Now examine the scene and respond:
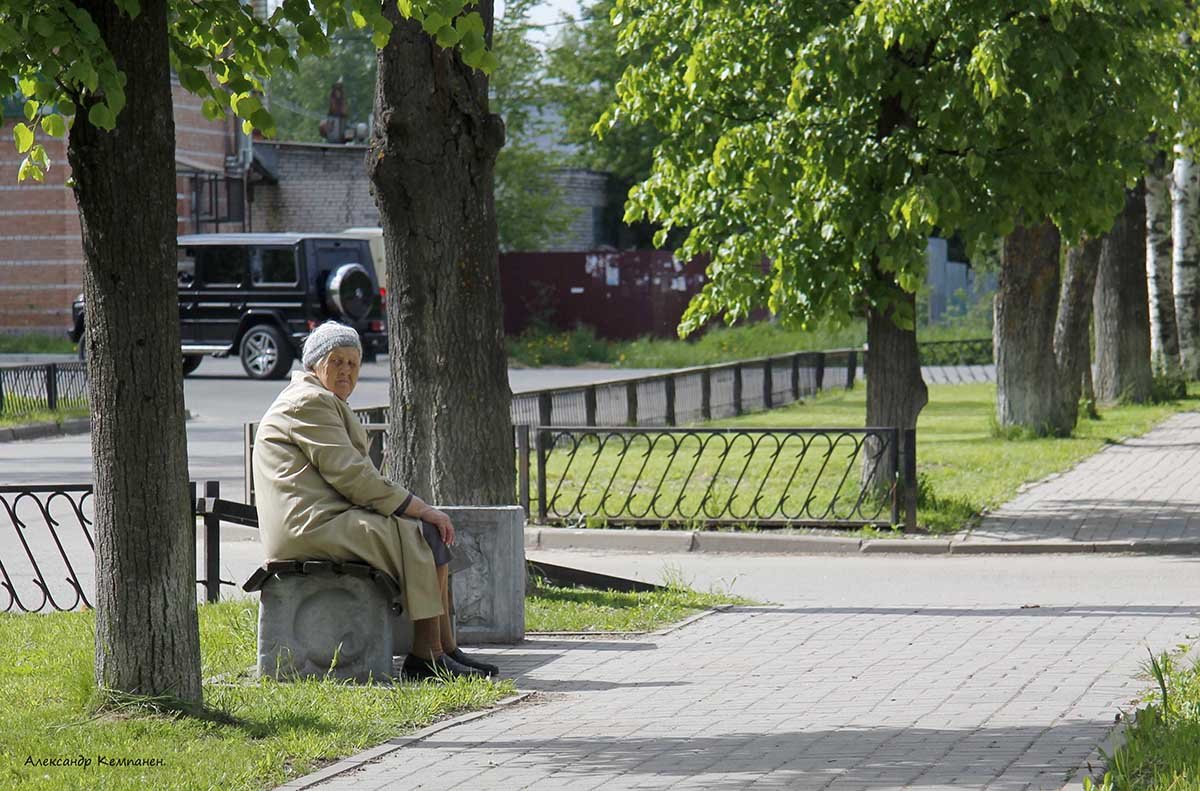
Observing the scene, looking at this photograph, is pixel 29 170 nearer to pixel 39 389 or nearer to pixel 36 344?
pixel 39 389

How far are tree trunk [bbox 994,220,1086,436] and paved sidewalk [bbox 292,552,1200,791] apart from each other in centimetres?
895

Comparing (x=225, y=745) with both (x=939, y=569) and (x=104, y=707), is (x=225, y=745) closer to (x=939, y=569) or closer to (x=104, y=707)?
(x=104, y=707)

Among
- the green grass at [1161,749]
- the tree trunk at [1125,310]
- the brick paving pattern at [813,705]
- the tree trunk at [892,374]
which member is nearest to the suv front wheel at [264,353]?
the tree trunk at [1125,310]

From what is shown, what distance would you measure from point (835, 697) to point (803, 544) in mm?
5676

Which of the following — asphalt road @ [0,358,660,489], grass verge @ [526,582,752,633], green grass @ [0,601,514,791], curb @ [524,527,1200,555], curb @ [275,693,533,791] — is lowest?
curb @ [524,527,1200,555]

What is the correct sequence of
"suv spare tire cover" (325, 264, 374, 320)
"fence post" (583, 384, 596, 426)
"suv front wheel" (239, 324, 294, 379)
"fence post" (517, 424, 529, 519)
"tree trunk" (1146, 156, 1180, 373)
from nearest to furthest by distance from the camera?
"fence post" (517, 424, 529, 519) → "fence post" (583, 384, 596, 426) → "tree trunk" (1146, 156, 1180, 373) → "suv spare tire cover" (325, 264, 374, 320) → "suv front wheel" (239, 324, 294, 379)

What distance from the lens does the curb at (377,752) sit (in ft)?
18.9

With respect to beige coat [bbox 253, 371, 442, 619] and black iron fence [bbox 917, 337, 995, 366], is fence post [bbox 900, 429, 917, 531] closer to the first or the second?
beige coat [bbox 253, 371, 442, 619]

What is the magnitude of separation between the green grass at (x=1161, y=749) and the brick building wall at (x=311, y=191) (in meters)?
39.9

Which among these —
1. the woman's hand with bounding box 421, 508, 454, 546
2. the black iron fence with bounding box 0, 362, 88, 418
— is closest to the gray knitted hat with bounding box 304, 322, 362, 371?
the woman's hand with bounding box 421, 508, 454, 546

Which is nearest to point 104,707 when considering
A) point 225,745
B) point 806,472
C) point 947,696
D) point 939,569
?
point 225,745

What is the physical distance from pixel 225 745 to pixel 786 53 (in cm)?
880

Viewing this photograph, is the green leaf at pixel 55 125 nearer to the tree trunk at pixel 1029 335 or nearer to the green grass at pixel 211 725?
the green grass at pixel 211 725

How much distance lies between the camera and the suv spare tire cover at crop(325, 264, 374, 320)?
30.2m
